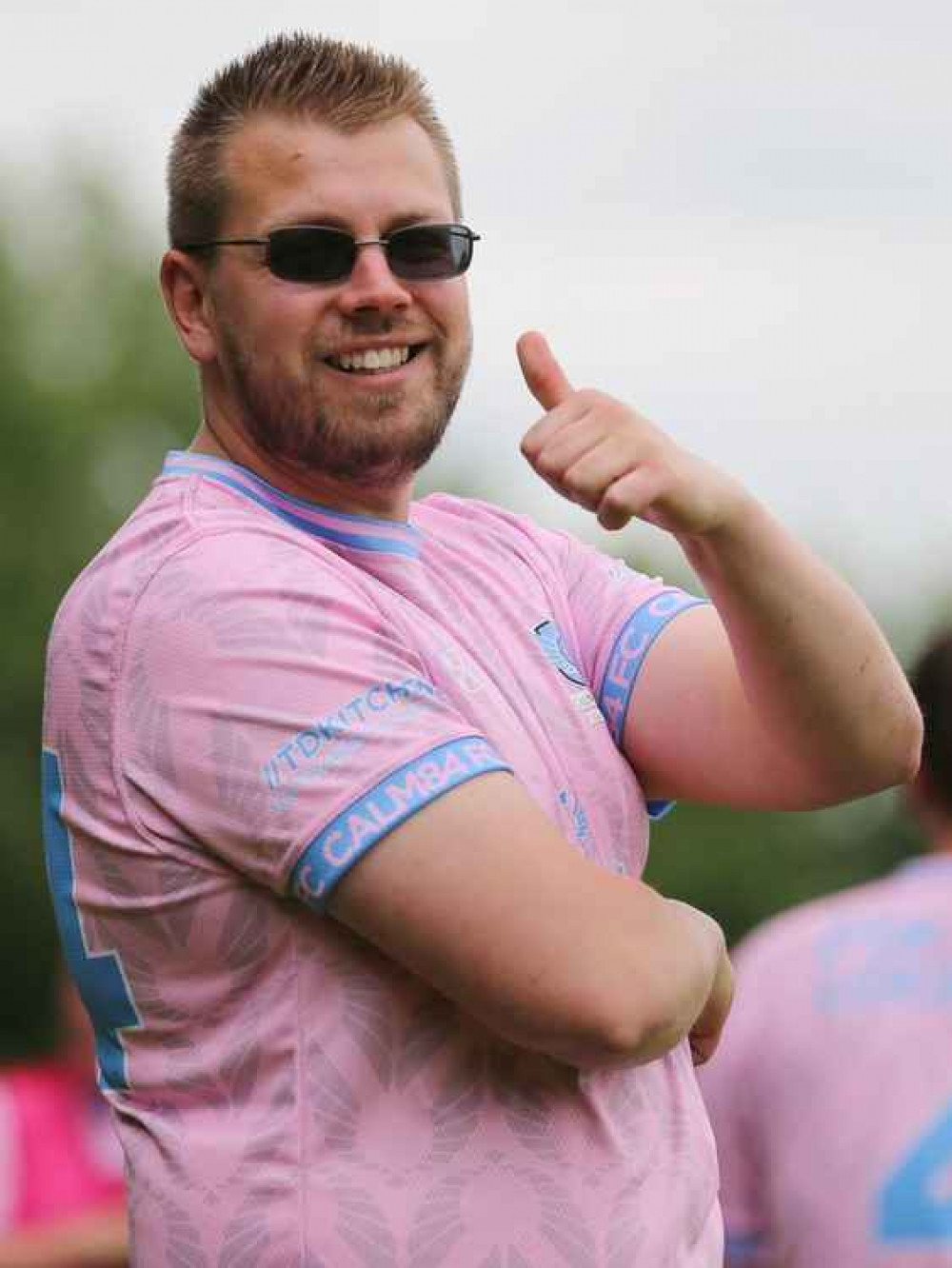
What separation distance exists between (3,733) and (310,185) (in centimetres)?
3247

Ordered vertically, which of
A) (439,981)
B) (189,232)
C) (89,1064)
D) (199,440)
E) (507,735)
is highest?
(189,232)

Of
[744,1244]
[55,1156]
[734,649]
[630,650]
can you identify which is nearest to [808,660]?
[734,649]

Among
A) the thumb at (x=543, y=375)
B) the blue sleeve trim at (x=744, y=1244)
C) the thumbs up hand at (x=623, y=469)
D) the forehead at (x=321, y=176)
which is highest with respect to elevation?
the forehead at (x=321, y=176)

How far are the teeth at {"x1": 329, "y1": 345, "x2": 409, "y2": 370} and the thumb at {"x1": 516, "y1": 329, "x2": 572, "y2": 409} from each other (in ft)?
0.62

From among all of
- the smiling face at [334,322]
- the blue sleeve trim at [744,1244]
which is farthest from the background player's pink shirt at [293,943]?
the blue sleeve trim at [744,1244]

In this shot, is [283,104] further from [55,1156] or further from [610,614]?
[55,1156]

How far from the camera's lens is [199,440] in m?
3.53

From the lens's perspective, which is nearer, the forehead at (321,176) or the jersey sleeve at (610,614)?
the forehead at (321,176)

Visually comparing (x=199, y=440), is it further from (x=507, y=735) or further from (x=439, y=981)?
(x=439, y=981)

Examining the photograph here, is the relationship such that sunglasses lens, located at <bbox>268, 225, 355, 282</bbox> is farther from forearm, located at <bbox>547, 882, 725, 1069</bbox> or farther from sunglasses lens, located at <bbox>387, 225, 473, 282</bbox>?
forearm, located at <bbox>547, 882, 725, 1069</bbox>

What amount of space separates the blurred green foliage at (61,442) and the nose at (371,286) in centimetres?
3163

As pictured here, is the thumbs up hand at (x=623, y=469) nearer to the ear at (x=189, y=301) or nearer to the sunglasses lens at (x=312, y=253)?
the sunglasses lens at (x=312, y=253)

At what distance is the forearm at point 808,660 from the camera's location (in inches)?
126

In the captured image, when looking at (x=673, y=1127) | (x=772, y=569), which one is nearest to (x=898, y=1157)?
(x=673, y=1127)
